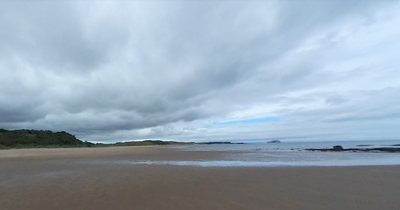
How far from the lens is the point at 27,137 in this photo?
81.1 metres

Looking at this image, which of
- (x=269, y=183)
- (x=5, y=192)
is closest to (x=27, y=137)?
(x=5, y=192)

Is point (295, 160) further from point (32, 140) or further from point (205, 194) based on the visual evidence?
point (32, 140)

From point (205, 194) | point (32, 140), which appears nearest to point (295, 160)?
point (205, 194)

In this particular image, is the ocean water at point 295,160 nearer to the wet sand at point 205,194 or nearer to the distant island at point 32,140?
the wet sand at point 205,194

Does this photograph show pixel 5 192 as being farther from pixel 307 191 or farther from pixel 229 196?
pixel 307 191

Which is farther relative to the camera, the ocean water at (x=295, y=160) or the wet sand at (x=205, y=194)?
the ocean water at (x=295, y=160)

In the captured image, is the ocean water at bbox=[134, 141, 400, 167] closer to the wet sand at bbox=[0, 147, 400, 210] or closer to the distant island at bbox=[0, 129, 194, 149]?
the wet sand at bbox=[0, 147, 400, 210]

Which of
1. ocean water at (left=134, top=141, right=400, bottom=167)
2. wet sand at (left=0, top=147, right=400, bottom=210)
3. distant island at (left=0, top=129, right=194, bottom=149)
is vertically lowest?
wet sand at (left=0, top=147, right=400, bottom=210)

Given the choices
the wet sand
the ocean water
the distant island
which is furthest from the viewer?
the distant island

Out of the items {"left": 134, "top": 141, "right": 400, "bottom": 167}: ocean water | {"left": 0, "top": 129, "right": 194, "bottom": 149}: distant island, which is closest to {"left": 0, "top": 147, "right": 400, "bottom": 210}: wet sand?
{"left": 134, "top": 141, "right": 400, "bottom": 167}: ocean water

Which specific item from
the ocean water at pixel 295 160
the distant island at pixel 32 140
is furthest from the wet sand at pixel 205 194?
the distant island at pixel 32 140

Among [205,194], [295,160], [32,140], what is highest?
[32,140]

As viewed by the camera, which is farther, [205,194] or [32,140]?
[32,140]

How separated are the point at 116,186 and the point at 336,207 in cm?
877
